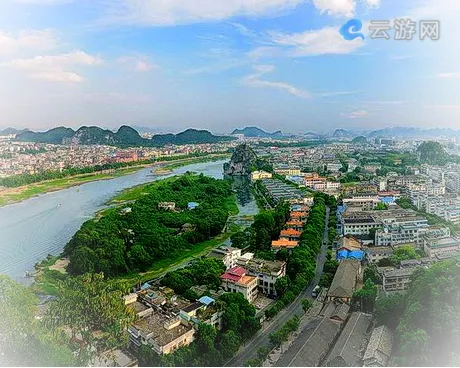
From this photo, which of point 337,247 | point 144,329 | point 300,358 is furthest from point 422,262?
point 144,329

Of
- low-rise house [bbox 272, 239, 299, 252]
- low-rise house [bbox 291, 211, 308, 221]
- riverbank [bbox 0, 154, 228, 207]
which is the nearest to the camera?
low-rise house [bbox 272, 239, 299, 252]

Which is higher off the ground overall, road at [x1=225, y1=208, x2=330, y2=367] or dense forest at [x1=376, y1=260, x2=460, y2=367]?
dense forest at [x1=376, y1=260, x2=460, y2=367]

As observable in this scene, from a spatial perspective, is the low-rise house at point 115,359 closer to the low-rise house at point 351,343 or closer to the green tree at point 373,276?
the low-rise house at point 351,343

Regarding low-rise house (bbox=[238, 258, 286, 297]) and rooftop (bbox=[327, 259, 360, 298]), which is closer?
rooftop (bbox=[327, 259, 360, 298])

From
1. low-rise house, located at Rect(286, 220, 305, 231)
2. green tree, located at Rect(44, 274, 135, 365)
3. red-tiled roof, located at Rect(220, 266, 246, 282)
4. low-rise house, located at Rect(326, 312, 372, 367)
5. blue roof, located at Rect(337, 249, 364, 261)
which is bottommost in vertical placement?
blue roof, located at Rect(337, 249, 364, 261)

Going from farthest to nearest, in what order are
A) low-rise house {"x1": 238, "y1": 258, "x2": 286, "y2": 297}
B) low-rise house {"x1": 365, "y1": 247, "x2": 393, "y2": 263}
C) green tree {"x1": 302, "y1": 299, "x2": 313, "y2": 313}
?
low-rise house {"x1": 365, "y1": 247, "x2": 393, "y2": 263}
low-rise house {"x1": 238, "y1": 258, "x2": 286, "y2": 297}
green tree {"x1": 302, "y1": 299, "x2": 313, "y2": 313}

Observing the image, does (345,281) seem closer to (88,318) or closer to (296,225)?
(296,225)

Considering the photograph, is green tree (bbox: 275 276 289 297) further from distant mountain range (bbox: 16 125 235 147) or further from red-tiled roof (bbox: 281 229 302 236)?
distant mountain range (bbox: 16 125 235 147)

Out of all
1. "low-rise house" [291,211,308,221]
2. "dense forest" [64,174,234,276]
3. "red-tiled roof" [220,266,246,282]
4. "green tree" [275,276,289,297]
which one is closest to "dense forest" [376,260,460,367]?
"green tree" [275,276,289,297]
